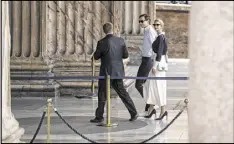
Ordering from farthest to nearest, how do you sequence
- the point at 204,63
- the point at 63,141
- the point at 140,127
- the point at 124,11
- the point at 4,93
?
the point at 124,11 → the point at 140,127 → the point at 63,141 → the point at 4,93 → the point at 204,63

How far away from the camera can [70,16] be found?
49.9 feet

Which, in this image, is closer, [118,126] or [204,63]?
[204,63]

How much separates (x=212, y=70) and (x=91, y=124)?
16.6 ft

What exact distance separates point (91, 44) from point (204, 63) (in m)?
9.44

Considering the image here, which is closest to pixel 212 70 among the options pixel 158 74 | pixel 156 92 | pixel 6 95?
pixel 6 95

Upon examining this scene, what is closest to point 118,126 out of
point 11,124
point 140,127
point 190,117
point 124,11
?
point 140,127

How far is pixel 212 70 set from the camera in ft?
19.0

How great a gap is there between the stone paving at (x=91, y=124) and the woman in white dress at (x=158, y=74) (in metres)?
0.29

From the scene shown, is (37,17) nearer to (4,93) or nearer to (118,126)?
(118,126)

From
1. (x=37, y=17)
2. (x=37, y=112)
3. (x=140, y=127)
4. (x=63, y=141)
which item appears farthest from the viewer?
(x=37, y=17)

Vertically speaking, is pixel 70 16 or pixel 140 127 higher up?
pixel 70 16

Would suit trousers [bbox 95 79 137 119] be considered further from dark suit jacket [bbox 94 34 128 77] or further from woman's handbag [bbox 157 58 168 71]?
woman's handbag [bbox 157 58 168 71]

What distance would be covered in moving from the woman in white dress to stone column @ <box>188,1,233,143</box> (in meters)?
5.02

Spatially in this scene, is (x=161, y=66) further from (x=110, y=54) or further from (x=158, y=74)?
(x=110, y=54)
